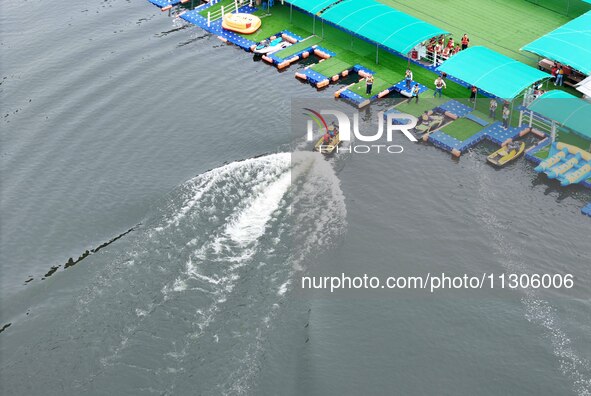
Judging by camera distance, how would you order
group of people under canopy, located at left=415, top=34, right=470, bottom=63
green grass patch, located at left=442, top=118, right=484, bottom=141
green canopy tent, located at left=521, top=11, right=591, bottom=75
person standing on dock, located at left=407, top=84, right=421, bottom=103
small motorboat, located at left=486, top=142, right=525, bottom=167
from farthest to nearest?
group of people under canopy, located at left=415, top=34, right=470, bottom=63 → person standing on dock, located at left=407, top=84, right=421, bottom=103 → green canopy tent, located at left=521, top=11, right=591, bottom=75 → green grass patch, located at left=442, top=118, right=484, bottom=141 → small motorboat, located at left=486, top=142, right=525, bottom=167

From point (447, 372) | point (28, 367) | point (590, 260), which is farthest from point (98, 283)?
point (590, 260)

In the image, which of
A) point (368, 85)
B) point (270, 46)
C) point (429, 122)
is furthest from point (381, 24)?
point (429, 122)

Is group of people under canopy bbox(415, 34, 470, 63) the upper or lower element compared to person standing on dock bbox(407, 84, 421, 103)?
upper

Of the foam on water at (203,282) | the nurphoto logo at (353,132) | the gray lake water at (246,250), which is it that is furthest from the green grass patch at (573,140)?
the foam on water at (203,282)

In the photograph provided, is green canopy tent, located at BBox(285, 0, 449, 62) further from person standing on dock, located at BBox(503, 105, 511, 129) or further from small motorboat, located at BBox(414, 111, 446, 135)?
person standing on dock, located at BBox(503, 105, 511, 129)

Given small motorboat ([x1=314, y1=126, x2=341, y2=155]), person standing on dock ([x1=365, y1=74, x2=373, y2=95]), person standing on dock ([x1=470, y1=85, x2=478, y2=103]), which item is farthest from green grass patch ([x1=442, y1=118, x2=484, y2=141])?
small motorboat ([x1=314, y1=126, x2=341, y2=155])

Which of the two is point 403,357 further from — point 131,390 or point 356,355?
point 131,390

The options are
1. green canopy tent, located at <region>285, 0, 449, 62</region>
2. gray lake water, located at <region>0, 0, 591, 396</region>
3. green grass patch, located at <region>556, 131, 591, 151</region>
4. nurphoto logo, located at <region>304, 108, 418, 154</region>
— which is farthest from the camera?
green canopy tent, located at <region>285, 0, 449, 62</region>
